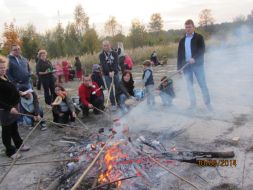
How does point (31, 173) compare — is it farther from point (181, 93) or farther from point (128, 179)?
point (181, 93)

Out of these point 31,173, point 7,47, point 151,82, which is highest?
point 7,47

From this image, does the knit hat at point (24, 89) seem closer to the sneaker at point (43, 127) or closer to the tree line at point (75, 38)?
the sneaker at point (43, 127)

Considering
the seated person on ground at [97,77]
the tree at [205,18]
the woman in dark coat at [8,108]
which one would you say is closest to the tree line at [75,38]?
the tree at [205,18]

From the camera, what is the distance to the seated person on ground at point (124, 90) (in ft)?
28.5

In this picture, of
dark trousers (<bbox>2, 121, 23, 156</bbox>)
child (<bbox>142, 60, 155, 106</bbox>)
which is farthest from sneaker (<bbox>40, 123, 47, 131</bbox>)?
child (<bbox>142, 60, 155, 106</bbox>)

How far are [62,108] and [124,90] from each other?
1736 mm

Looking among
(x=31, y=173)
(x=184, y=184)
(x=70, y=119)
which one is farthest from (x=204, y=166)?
(x=70, y=119)

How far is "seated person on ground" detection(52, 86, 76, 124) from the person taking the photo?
8.01m

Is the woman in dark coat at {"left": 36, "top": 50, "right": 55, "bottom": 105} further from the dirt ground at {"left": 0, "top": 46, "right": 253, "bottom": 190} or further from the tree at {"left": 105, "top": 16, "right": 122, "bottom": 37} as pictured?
the tree at {"left": 105, "top": 16, "right": 122, "bottom": 37}

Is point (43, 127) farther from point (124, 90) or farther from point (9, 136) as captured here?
point (124, 90)

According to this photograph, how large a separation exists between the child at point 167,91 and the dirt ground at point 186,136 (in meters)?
0.21

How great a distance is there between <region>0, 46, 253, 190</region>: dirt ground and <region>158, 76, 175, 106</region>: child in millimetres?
207

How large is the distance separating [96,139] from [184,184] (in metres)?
2.45

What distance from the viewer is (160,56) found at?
27.3 m
